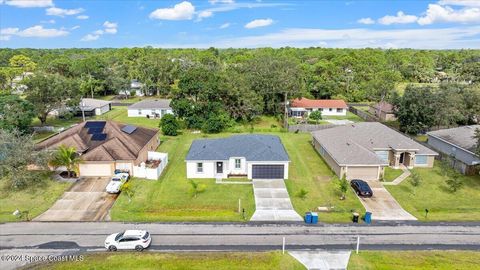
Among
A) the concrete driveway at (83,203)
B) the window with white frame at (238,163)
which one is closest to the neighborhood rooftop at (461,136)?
the window with white frame at (238,163)

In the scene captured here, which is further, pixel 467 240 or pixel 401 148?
pixel 401 148

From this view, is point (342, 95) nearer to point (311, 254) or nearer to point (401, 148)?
point (401, 148)

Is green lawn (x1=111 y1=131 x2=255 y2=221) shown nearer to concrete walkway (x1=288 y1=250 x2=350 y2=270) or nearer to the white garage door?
the white garage door

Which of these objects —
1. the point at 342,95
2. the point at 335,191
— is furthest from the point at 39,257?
the point at 342,95

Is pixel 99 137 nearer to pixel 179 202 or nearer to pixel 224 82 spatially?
pixel 179 202

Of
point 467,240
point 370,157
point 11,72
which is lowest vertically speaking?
point 467,240

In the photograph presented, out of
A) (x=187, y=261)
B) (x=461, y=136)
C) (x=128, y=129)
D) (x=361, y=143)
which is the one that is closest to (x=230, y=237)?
(x=187, y=261)
